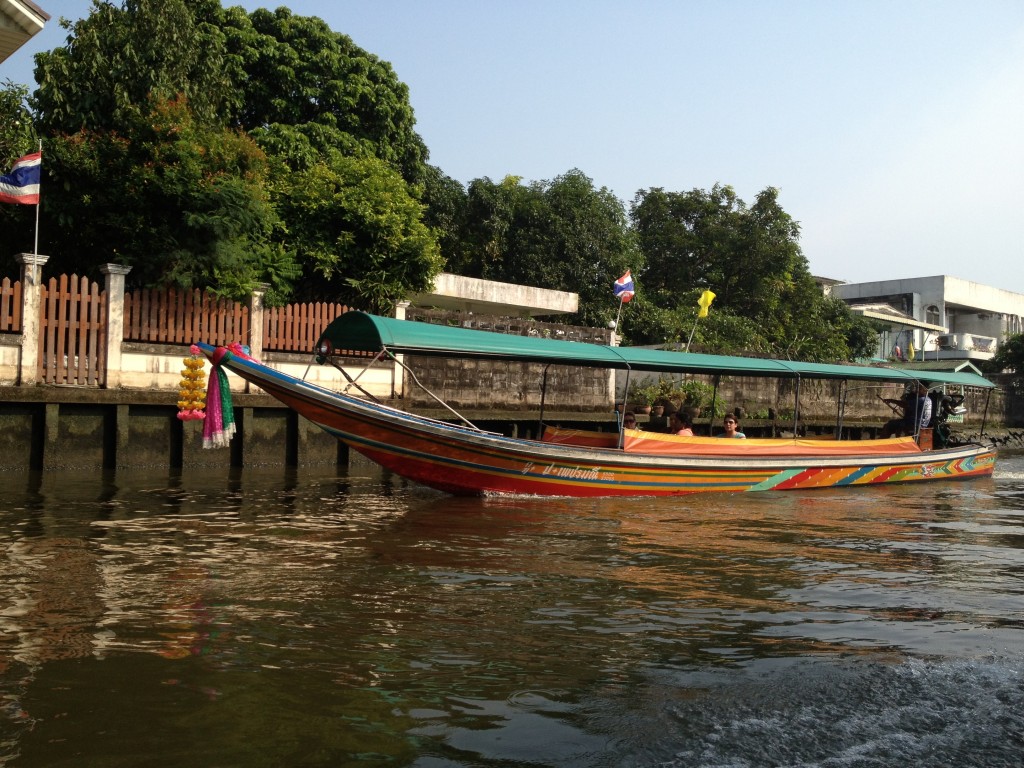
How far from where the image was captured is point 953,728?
3838 mm

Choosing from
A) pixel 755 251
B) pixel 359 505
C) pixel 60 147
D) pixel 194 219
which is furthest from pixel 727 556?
pixel 755 251

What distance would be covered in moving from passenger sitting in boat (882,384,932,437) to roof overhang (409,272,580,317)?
33.8 ft

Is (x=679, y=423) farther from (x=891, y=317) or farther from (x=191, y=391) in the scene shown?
(x=891, y=317)

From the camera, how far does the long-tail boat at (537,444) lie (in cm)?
1023

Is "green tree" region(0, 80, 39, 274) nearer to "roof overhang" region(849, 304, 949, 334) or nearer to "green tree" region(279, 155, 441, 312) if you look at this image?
"green tree" region(279, 155, 441, 312)

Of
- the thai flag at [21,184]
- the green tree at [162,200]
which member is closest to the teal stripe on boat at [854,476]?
the green tree at [162,200]

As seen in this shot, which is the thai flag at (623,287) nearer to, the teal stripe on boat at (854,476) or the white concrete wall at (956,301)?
the teal stripe on boat at (854,476)

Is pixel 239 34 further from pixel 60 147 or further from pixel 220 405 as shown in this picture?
pixel 220 405

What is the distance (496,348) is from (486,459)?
1.28 meters

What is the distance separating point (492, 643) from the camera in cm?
488

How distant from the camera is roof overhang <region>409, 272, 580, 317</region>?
22547 millimetres

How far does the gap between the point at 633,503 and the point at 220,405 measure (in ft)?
16.5

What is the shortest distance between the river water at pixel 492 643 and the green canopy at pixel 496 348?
2128 mm

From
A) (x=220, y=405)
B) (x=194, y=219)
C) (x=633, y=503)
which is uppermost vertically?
(x=194, y=219)
